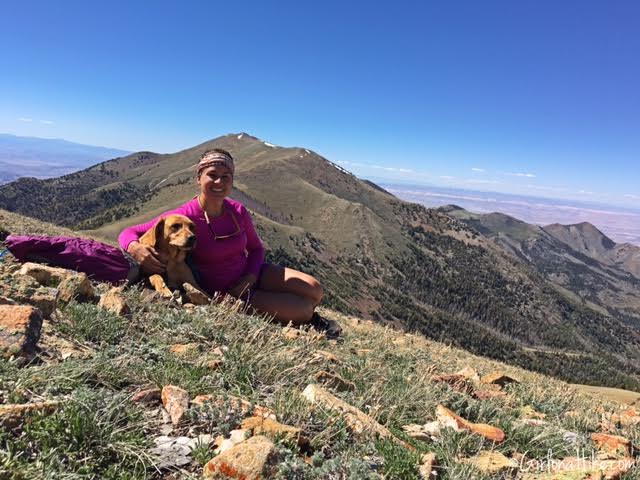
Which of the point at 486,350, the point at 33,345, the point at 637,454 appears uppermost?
the point at 33,345

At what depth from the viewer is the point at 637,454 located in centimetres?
328

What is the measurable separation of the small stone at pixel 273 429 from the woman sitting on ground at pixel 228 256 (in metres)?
3.17

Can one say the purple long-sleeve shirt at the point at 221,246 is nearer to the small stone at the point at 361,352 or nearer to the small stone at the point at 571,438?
the small stone at the point at 361,352

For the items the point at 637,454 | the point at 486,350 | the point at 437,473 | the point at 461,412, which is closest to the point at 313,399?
the point at 437,473

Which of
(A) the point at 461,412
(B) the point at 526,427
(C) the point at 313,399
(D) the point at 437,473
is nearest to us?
(D) the point at 437,473

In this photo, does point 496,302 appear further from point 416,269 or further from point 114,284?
point 114,284

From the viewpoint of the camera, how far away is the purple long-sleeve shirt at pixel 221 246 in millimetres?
5273

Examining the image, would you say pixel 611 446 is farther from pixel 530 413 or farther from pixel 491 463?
pixel 491 463

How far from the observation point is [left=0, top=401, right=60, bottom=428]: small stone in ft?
5.95

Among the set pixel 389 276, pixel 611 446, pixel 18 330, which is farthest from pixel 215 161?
pixel 389 276

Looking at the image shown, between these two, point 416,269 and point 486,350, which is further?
point 416,269

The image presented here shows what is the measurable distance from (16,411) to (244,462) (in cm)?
101

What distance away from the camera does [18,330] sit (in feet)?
8.38

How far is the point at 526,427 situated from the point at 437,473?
1351 mm
